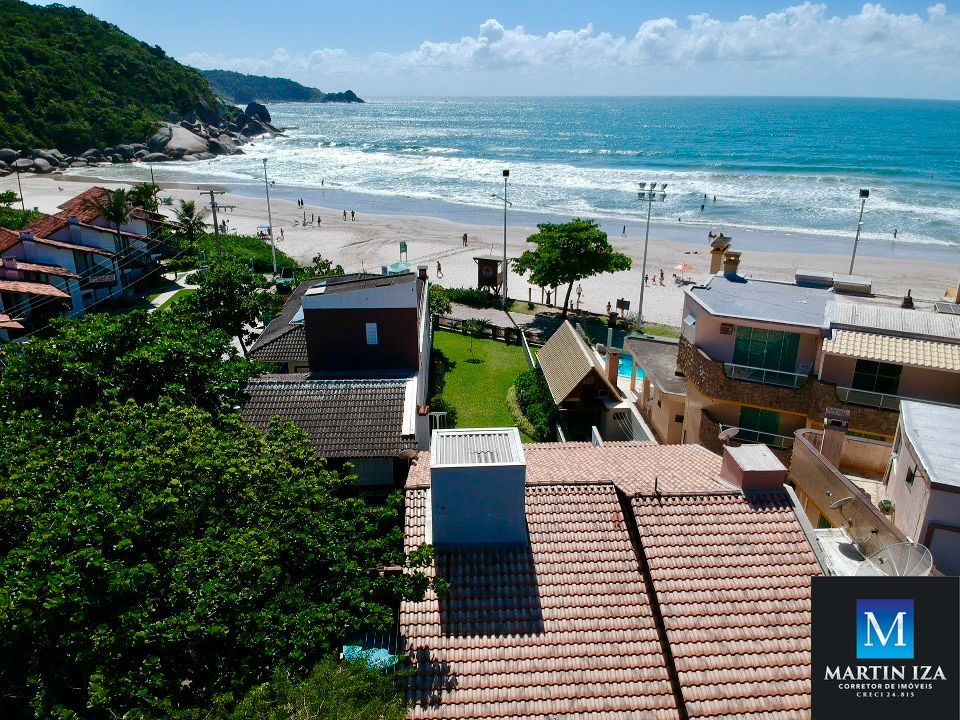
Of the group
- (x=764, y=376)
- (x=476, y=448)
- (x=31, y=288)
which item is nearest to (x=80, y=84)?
(x=31, y=288)

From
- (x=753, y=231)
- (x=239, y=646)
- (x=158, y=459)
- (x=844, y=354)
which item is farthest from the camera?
(x=753, y=231)

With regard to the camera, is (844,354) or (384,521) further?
(844,354)

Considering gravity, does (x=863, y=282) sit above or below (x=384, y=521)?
above

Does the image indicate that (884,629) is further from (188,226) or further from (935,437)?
(188,226)

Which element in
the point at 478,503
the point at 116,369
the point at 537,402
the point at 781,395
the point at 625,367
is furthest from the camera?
the point at 625,367

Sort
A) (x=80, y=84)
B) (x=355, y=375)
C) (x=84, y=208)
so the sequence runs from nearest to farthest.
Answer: (x=355, y=375)
(x=84, y=208)
(x=80, y=84)

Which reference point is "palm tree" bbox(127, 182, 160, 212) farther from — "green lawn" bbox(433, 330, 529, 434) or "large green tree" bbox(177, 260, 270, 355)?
"green lawn" bbox(433, 330, 529, 434)

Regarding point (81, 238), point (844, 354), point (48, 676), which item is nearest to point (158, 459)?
point (48, 676)

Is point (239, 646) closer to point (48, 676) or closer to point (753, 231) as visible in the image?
point (48, 676)
